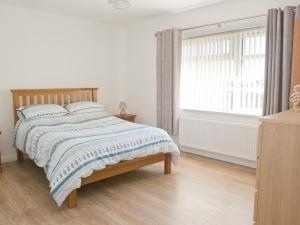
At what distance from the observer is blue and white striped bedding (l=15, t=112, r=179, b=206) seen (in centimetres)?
242

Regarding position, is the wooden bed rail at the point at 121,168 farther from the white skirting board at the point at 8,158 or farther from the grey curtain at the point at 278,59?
the white skirting board at the point at 8,158

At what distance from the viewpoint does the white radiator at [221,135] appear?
3.46 meters

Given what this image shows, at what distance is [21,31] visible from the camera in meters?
3.87

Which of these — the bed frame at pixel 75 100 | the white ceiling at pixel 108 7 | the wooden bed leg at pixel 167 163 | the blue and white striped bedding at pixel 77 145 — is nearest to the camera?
the blue and white striped bedding at pixel 77 145

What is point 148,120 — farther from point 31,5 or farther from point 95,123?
point 31,5

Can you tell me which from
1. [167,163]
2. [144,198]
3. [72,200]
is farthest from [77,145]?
[167,163]

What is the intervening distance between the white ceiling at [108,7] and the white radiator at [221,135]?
68.0 inches

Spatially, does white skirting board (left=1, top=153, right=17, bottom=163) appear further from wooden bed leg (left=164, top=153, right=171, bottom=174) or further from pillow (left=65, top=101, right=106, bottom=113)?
wooden bed leg (left=164, top=153, right=171, bottom=174)

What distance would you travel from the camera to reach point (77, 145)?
2.57m

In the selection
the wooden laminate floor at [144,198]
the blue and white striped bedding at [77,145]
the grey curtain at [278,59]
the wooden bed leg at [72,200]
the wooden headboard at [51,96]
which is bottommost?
the wooden laminate floor at [144,198]

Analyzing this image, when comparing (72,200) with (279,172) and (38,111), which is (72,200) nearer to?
(38,111)

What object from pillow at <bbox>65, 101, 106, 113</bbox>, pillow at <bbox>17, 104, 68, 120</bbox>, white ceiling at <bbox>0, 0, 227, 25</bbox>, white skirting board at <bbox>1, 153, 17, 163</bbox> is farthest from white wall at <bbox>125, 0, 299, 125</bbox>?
white skirting board at <bbox>1, 153, 17, 163</bbox>

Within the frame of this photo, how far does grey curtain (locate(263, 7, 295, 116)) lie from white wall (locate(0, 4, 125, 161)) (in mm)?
2974

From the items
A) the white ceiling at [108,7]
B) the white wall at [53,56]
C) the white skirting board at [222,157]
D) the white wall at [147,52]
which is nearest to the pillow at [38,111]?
the white wall at [53,56]
